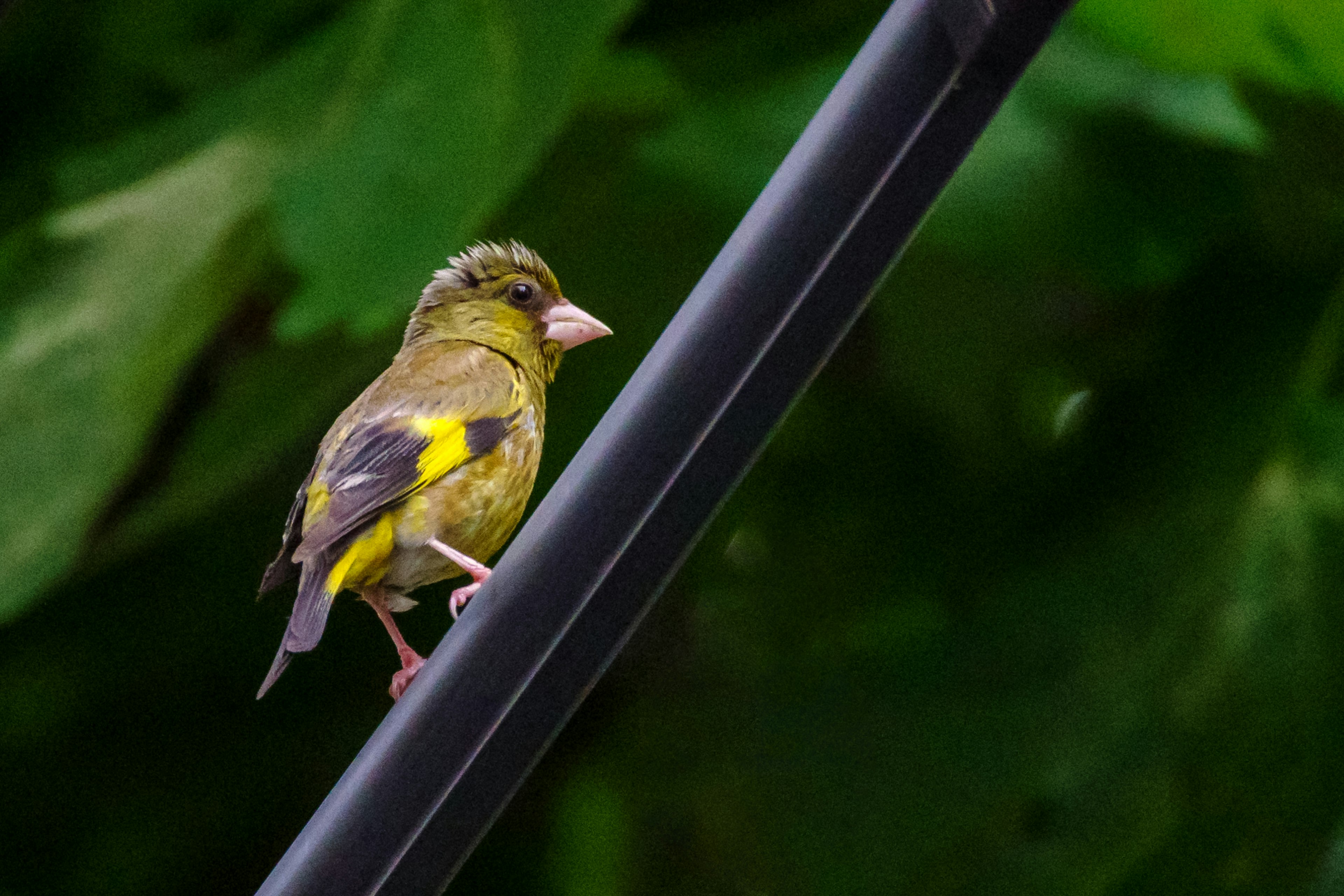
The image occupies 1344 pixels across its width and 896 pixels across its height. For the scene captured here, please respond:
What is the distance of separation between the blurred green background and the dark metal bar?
0.46 m

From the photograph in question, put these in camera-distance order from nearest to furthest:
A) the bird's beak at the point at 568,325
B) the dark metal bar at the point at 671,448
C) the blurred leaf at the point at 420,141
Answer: the dark metal bar at the point at 671,448, the bird's beak at the point at 568,325, the blurred leaf at the point at 420,141

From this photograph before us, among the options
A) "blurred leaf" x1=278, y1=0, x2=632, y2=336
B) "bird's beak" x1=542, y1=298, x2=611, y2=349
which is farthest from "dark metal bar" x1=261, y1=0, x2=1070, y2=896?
"blurred leaf" x1=278, y1=0, x2=632, y2=336

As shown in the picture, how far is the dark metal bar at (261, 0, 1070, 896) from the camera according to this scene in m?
0.36

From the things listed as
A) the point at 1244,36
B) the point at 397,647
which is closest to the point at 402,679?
the point at 397,647

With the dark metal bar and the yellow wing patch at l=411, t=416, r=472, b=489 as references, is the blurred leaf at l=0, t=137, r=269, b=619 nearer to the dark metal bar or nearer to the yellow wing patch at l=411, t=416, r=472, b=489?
the yellow wing patch at l=411, t=416, r=472, b=489

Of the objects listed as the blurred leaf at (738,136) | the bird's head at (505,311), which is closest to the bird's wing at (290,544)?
the bird's head at (505,311)

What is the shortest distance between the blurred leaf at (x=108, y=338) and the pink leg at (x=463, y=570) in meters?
0.39

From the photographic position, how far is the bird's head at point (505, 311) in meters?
0.62

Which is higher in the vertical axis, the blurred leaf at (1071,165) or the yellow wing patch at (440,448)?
the yellow wing patch at (440,448)

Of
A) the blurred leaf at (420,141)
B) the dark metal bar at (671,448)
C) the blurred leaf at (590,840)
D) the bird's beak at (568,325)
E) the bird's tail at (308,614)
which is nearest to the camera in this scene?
the dark metal bar at (671,448)

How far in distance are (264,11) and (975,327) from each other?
525 mm

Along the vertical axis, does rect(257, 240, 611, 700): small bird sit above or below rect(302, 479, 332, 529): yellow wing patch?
below

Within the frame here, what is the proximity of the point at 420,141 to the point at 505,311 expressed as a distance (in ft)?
0.88

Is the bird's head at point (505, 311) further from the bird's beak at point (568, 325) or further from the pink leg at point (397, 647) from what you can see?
the pink leg at point (397, 647)
